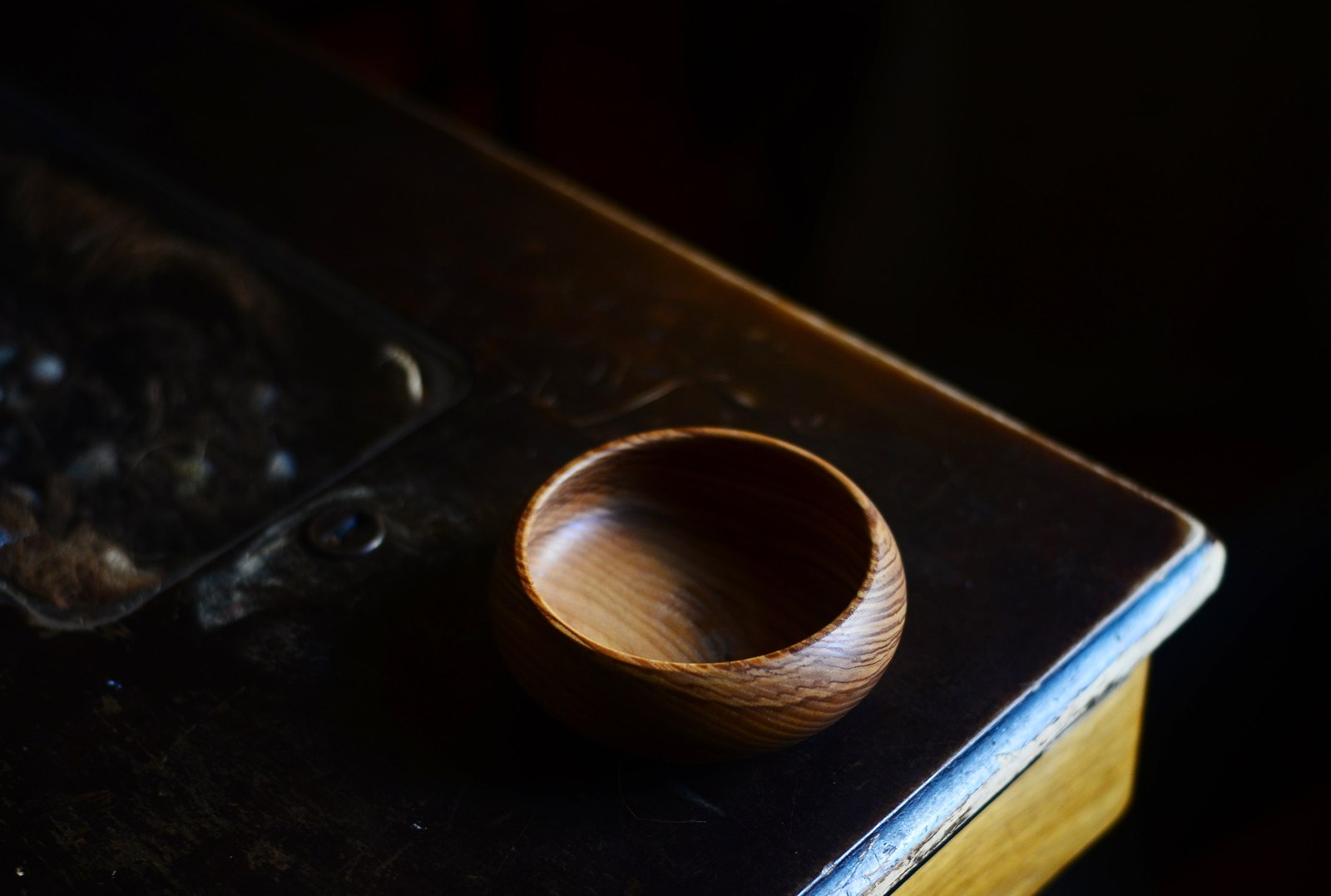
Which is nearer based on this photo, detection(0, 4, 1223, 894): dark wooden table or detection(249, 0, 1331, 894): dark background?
detection(0, 4, 1223, 894): dark wooden table

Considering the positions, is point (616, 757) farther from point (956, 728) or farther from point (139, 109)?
point (139, 109)

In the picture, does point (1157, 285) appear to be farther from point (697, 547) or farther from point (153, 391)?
point (153, 391)

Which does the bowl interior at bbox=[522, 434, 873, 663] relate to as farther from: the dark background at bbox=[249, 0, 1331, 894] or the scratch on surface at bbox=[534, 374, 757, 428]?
the dark background at bbox=[249, 0, 1331, 894]

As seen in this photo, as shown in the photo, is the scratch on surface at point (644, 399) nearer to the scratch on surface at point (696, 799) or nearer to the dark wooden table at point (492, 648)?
the dark wooden table at point (492, 648)

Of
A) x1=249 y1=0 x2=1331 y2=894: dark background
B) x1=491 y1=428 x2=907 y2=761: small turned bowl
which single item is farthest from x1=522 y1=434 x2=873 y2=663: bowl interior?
x1=249 y1=0 x2=1331 y2=894: dark background

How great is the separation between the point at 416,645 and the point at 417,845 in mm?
121

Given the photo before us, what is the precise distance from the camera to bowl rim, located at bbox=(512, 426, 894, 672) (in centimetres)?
53

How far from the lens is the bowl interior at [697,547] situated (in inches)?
25.3

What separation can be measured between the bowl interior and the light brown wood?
0.49 ft

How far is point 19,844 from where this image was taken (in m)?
0.58

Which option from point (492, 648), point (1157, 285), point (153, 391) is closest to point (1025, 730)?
point (492, 648)

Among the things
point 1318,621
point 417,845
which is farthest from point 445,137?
point 1318,621

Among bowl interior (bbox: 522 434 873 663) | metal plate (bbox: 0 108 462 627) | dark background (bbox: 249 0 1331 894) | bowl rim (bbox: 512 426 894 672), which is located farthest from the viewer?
dark background (bbox: 249 0 1331 894)

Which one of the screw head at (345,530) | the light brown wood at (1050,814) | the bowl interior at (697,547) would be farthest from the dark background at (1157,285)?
the screw head at (345,530)
